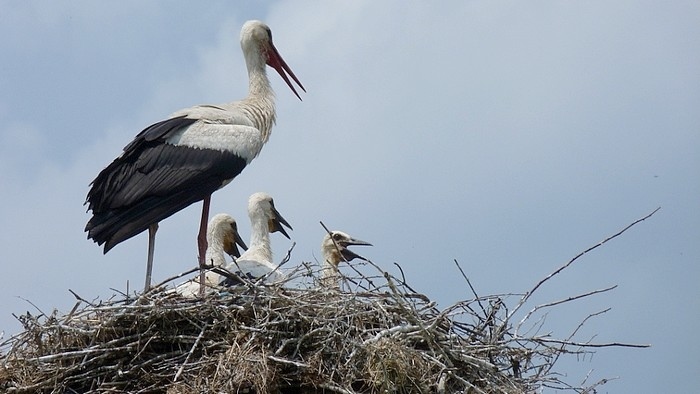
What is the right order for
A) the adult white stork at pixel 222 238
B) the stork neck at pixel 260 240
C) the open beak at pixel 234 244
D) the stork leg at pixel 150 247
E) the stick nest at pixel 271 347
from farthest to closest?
1. the open beak at pixel 234 244
2. the adult white stork at pixel 222 238
3. the stork neck at pixel 260 240
4. the stork leg at pixel 150 247
5. the stick nest at pixel 271 347

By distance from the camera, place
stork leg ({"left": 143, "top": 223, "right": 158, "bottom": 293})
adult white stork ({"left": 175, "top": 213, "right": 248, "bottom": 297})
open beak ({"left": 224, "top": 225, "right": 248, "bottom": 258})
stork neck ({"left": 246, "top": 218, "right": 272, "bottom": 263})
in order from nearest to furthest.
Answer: stork leg ({"left": 143, "top": 223, "right": 158, "bottom": 293})
stork neck ({"left": 246, "top": 218, "right": 272, "bottom": 263})
adult white stork ({"left": 175, "top": 213, "right": 248, "bottom": 297})
open beak ({"left": 224, "top": 225, "right": 248, "bottom": 258})

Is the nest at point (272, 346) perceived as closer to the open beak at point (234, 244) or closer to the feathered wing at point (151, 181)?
the feathered wing at point (151, 181)

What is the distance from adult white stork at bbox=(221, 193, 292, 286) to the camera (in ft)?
33.8

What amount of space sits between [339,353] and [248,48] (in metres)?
3.55

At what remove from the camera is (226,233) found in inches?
A: 455

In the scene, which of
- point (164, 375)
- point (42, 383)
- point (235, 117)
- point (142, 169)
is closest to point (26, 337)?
point (42, 383)

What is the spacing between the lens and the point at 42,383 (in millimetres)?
8180

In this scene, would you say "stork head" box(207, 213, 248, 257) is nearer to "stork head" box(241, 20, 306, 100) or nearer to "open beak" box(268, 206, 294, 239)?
"open beak" box(268, 206, 294, 239)

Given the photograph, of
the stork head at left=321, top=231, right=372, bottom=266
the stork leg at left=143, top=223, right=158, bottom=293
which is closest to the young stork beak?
the stork head at left=321, top=231, right=372, bottom=266

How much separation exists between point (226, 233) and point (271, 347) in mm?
3508

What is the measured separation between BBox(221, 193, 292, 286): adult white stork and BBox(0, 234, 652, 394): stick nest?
65.5 inches

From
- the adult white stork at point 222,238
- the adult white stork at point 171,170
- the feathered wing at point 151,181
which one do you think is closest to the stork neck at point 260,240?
the adult white stork at point 222,238

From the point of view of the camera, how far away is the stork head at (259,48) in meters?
11.0

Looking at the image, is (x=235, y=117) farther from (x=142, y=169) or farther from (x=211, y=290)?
(x=211, y=290)
